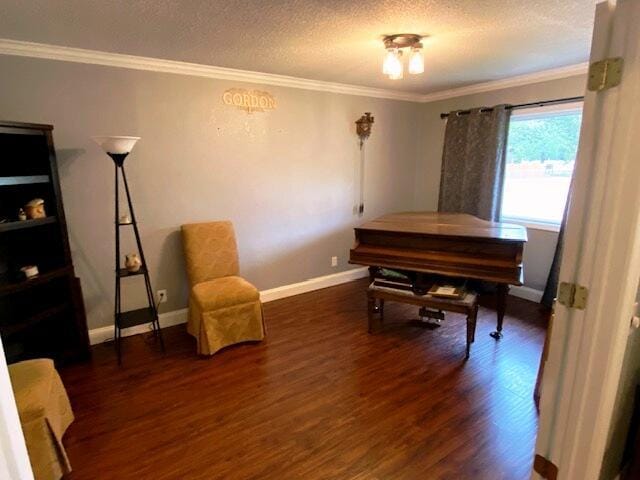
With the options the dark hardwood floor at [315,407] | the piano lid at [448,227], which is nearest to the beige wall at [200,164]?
the dark hardwood floor at [315,407]

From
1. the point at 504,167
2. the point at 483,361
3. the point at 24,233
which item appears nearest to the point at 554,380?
the point at 483,361

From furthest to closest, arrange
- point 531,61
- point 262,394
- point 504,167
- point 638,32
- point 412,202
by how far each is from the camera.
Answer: point 412,202
point 504,167
point 531,61
point 262,394
point 638,32

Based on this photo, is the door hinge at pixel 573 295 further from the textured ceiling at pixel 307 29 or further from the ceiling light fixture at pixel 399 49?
the ceiling light fixture at pixel 399 49

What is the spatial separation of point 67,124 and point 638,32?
326 cm

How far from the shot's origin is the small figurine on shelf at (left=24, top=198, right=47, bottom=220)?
235cm

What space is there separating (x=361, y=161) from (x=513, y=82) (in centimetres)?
178

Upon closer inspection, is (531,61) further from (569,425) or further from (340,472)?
(340,472)

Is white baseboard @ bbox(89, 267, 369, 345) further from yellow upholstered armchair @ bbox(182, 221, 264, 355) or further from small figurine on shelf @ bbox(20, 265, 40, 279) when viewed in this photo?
small figurine on shelf @ bbox(20, 265, 40, 279)

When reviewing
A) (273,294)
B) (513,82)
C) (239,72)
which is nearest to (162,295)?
(273,294)

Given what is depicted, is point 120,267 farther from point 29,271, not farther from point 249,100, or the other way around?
point 249,100

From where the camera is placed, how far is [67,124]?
2.62m

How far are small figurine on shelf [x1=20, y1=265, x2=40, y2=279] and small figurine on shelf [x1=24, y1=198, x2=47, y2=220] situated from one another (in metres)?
0.34

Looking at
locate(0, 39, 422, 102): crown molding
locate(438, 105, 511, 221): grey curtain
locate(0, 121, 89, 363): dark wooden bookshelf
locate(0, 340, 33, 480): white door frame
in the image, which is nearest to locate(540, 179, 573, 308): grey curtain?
locate(438, 105, 511, 221): grey curtain

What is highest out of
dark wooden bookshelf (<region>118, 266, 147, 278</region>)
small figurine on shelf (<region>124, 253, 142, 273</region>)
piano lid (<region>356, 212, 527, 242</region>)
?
piano lid (<region>356, 212, 527, 242</region>)
